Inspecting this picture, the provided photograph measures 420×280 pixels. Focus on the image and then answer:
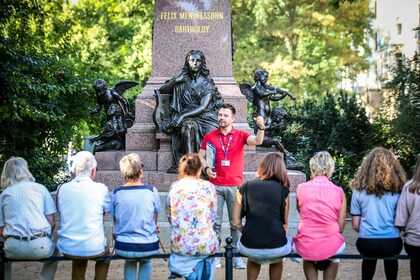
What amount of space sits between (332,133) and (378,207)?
42.0 feet

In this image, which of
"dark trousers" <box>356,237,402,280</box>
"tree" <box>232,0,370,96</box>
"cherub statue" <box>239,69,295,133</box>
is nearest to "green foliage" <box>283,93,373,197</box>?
"cherub statue" <box>239,69,295,133</box>

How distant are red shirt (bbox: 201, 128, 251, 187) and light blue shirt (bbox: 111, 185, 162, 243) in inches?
78.5

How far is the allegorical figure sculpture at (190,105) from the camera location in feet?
40.8

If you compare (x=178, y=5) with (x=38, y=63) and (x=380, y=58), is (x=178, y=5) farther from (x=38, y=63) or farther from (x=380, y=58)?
(x=380, y=58)

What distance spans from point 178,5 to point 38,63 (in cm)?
287

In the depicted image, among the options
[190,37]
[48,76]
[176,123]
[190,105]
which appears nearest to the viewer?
[176,123]

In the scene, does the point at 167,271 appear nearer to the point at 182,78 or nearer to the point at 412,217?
the point at 412,217

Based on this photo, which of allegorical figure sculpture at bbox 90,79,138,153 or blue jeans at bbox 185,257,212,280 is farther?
allegorical figure sculpture at bbox 90,79,138,153

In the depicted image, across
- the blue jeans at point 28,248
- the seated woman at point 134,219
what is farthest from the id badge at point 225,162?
the blue jeans at point 28,248

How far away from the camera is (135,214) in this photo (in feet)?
24.4

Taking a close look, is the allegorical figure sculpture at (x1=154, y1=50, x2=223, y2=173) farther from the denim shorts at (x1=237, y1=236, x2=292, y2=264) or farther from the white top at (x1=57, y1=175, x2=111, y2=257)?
the denim shorts at (x1=237, y1=236, x2=292, y2=264)

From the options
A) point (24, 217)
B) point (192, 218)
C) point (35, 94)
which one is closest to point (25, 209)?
→ point (24, 217)

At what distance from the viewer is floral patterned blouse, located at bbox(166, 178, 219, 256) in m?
7.25

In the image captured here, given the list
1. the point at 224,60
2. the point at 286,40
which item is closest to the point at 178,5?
the point at 224,60
